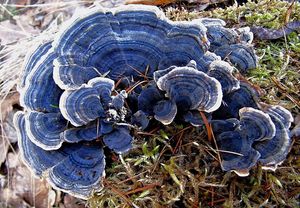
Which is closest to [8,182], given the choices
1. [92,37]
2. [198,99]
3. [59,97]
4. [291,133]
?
[59,97]

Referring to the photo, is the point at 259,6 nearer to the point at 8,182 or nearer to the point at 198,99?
the point at 198,99

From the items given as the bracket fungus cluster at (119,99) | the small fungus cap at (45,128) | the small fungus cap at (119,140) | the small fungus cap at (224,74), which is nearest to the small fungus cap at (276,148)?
the bracket fungus cluster at (119,99)

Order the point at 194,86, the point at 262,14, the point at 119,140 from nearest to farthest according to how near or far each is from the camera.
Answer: the point at 194,86 → the point at 119,140 → the point at 262,14

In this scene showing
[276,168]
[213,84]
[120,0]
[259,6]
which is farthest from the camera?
[120,0]

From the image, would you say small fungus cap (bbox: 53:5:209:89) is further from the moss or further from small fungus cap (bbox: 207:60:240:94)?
the moss

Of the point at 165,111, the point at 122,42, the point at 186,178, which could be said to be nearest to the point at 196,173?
the point at 186,178

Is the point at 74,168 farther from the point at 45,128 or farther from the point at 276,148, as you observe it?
the point at 276,148

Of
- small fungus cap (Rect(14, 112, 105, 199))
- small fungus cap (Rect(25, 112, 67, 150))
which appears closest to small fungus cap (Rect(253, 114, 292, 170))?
small fungus cap (Rect(14, 112, 105, 199))

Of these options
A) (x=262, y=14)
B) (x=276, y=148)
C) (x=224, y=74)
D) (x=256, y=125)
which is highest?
(x=224, y=74)
